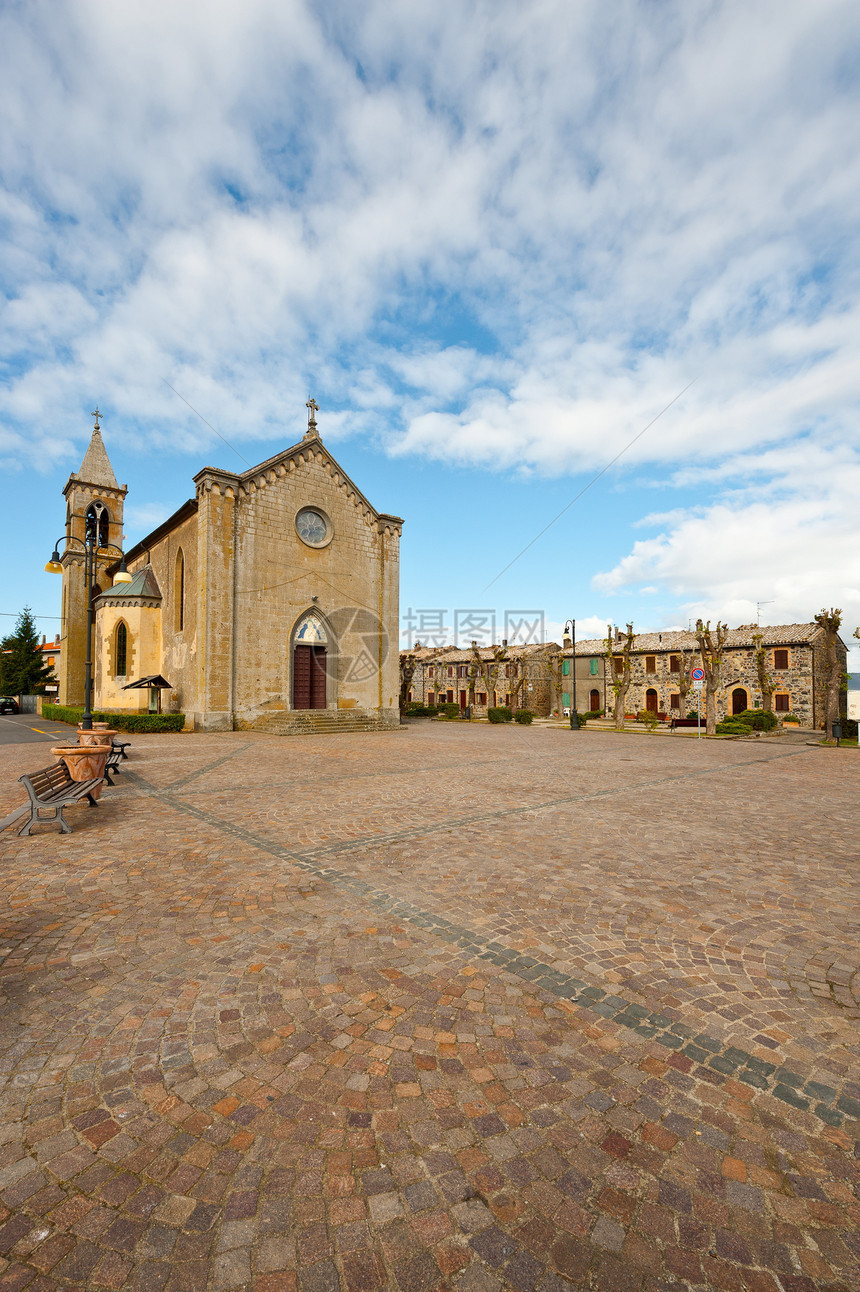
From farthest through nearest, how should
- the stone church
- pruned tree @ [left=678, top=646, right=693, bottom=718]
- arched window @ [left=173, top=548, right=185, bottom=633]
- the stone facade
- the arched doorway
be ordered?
1. pruned tree @ [left=678, top=646, right=693, bottom=718]
2. the stone facade
3. the arched doorway
4. arched window @ [left=173, top=548, right=185, bottom=633]
5. the stone church

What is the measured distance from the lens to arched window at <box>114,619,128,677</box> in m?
27.2

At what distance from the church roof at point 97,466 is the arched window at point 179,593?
15573 millimetres

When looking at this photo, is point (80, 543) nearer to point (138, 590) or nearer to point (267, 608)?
point (138, 590)

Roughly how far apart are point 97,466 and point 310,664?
22925mm

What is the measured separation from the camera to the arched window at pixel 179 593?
24969 millimetres

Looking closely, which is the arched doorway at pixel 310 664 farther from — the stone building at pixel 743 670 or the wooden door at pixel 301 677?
the stone building at pixel 743 670

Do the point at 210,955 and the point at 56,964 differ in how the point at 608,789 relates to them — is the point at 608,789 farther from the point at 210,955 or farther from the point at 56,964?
the point at 56,964

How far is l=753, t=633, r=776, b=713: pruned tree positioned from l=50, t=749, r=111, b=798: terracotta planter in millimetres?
34703

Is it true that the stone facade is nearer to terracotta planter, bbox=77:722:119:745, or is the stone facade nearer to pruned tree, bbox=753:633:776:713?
pruned tree, bbox=753:633:776:713

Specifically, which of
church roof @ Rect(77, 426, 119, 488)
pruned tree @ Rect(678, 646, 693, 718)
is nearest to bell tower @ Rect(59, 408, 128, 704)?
church roof @ Rect(77, 426, 119, 488)

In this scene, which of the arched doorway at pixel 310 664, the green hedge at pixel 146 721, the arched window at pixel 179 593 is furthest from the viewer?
the arched doorway at pixel 310 664

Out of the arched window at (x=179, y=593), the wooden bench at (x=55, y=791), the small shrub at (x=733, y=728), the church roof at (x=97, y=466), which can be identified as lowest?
the small shrub at (x=733, y=728)

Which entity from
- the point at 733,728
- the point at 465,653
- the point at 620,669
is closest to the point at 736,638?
the point at 620,669

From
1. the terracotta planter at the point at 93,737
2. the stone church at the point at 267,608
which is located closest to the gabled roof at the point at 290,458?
the stone church at the point at 267,608
